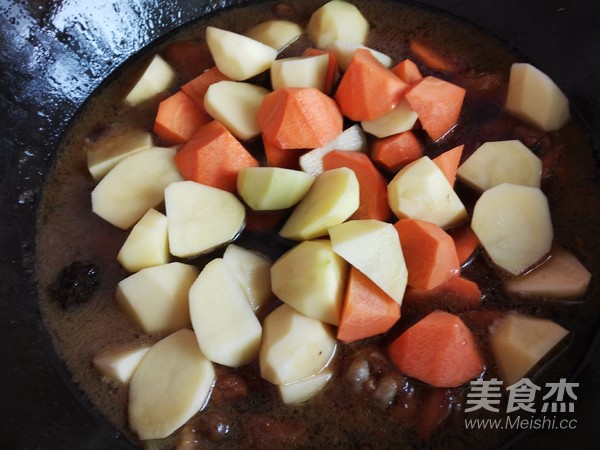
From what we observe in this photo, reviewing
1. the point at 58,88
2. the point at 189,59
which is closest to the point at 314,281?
the point at 189,59

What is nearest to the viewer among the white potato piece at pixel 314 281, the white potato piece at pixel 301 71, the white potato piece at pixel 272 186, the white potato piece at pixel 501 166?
the white potato piece at pixel 314 281

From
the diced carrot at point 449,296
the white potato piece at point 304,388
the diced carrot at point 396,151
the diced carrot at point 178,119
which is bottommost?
the diced carrot at point 449,296

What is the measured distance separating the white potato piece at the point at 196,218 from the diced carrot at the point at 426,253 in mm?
563

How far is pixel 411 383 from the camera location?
171cm

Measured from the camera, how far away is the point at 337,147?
6.66 feet

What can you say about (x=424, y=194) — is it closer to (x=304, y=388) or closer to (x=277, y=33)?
(x=304, y=388)

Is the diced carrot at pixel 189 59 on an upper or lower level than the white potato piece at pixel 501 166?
upper

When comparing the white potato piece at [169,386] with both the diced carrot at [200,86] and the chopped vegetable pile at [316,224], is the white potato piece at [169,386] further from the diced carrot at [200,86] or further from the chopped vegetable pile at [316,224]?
the diced carrot at [200,86]

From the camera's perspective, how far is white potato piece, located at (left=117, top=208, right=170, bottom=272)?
1.86 meters

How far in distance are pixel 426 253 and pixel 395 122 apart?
1.76 ft

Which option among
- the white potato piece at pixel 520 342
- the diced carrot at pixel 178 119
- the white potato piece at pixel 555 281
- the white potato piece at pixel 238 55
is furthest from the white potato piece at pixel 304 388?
the white potato piece at pixel 238 55

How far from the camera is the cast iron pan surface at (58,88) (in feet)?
5.96

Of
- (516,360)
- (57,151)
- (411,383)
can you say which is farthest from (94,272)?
(516,360)

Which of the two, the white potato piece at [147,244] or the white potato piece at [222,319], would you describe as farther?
the white potato piece at [147,244]
